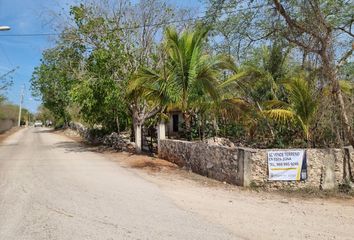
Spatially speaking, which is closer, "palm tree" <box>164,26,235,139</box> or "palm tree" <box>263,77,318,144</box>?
"palm tree" <box>263,77,318,144</box>

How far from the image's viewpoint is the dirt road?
18.0ft

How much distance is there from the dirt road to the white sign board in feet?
3.05

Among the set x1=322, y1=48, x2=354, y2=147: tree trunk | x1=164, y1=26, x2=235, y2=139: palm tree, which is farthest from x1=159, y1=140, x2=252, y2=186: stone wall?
x1=322, y1=48, x2=354, y2=147: tree trunk

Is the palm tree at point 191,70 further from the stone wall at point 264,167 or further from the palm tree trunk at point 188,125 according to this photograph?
the stone wall at point 264,167

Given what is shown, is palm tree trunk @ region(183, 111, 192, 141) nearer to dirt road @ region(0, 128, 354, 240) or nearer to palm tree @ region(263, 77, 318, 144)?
dirt road @ region(0, 128, 354, 240)

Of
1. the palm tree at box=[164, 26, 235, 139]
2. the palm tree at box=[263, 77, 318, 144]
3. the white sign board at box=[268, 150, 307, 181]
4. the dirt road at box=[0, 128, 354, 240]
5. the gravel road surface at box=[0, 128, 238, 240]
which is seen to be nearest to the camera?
the gravel road surface at box=[0, 128, 238, 240]

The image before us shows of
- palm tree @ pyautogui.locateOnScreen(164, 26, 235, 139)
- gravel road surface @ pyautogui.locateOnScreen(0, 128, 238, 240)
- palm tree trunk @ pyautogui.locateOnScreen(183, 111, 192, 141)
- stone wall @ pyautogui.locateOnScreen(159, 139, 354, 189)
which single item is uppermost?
palm tree @ pyautogui.locateOnScreen(164, 26, 235, 139)

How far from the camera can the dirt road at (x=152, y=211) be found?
18.0 feet

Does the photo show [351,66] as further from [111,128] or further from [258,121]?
[111,128]

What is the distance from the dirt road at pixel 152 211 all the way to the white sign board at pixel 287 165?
93 centimetres

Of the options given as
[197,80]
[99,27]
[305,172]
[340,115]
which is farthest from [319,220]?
[99,27]

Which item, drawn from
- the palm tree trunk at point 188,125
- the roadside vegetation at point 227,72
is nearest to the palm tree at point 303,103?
the roadside vegetation at point 227,72

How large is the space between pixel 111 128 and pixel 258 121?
1266cm

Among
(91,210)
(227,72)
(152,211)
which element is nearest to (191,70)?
(227,72)
